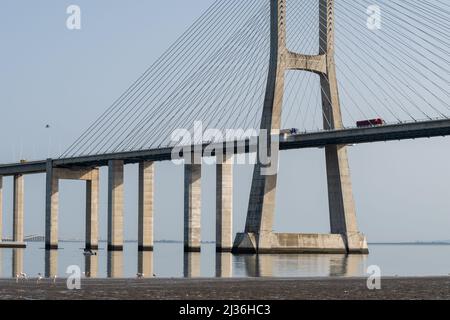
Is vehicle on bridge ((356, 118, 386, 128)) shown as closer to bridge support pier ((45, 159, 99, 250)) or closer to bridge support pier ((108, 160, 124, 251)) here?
bridge support pier ((108, 160, 124, 251))

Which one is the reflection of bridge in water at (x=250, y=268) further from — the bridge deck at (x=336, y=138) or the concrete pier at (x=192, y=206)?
the bridge deck at (x=336, y=138)

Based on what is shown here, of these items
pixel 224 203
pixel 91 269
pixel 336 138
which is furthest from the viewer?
pixel 224 203

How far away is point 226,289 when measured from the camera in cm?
3975

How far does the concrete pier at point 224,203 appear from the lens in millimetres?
102000

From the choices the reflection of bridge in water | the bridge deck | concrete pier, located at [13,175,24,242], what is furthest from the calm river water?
concrete pier, located at [13,175,24,242]

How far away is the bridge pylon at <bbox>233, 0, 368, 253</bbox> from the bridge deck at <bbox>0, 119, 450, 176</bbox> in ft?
7.07

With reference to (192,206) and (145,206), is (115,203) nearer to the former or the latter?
(145,206)

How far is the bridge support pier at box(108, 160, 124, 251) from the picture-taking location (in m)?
115

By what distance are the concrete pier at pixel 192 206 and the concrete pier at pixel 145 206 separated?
8018mm

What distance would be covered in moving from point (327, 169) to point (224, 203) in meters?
10.4

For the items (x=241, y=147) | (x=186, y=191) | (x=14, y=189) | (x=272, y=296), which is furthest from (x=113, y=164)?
(x=272, y=296)

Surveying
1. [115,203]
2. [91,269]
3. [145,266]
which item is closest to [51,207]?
[115,203]

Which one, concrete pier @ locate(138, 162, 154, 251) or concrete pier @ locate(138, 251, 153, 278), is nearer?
concrete pier @ locate(138, 251, 153, 278)
